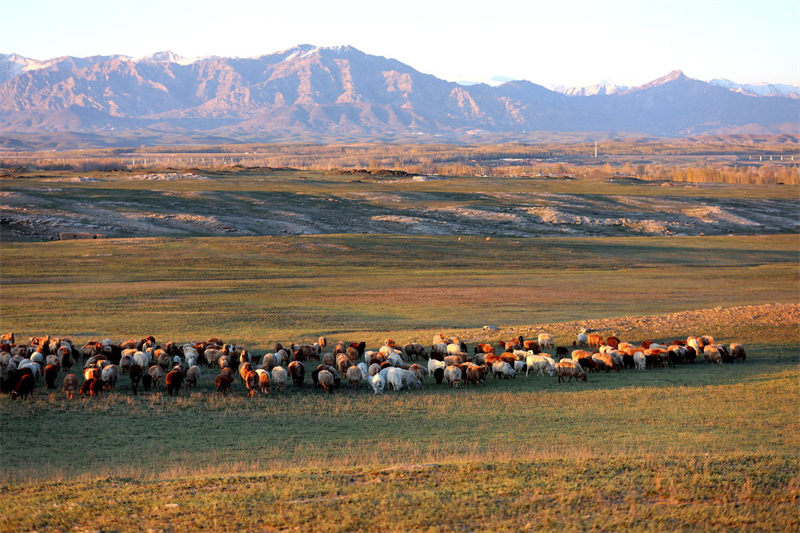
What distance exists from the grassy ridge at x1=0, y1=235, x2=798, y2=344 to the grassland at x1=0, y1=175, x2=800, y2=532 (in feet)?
0.84

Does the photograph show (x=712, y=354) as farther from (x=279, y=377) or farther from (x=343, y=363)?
(x=279, y=377)

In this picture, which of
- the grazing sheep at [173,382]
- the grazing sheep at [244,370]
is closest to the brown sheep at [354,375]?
the grazing sheep at [244,370]

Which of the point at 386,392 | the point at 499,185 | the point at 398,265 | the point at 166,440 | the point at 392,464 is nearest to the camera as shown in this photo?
the point at 392,464

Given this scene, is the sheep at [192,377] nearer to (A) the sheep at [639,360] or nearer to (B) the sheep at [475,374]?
(B) the sheep at [475,374]

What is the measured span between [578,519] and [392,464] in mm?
4182

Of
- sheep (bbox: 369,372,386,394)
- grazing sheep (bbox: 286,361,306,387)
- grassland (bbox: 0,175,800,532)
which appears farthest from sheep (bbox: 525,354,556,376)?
grazing sheep (bbox: 286,361,306,387)

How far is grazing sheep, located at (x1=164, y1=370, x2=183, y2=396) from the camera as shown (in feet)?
66.4

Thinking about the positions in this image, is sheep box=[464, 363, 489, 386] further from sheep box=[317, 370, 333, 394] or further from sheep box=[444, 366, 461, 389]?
sheep box=[317, 370, 333, 394]

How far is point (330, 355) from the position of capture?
2338cm

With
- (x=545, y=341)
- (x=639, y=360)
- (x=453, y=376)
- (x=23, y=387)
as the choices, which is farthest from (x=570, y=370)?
(x=23, y=387)

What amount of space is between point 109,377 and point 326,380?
5.59m

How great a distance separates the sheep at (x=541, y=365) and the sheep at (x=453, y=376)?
8.69 feet

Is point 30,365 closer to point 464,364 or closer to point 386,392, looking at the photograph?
point 386,392

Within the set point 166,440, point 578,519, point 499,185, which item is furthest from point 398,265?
point 499,185
